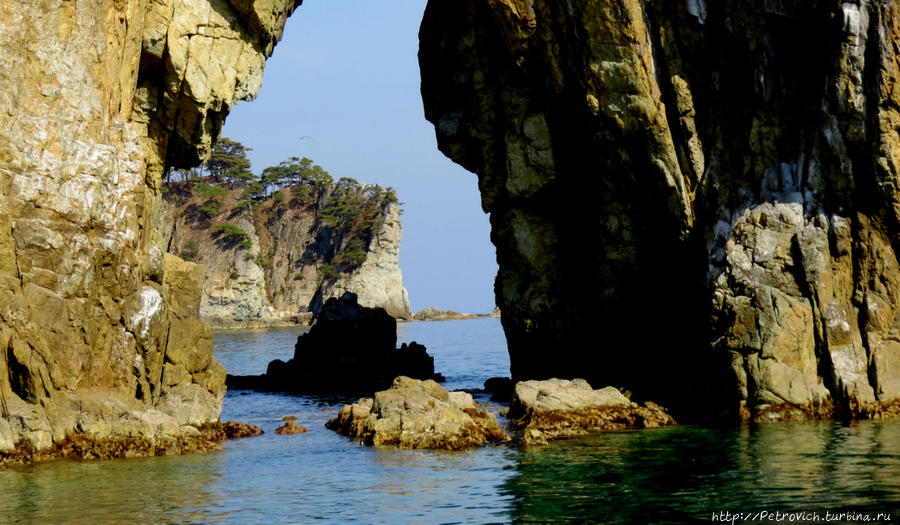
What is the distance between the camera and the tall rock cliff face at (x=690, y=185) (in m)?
28.9

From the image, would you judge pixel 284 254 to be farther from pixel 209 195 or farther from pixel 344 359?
pixel 344 359

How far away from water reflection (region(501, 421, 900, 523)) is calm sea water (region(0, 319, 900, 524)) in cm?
4

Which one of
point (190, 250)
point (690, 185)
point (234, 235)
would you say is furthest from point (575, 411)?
point (190, 250)

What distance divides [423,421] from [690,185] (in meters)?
12.9

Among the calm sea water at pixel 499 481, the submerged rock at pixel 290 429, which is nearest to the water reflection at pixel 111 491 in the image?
the calm sea water at pixel 499 481

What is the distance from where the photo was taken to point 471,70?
132 feet

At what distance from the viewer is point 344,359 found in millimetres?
51062

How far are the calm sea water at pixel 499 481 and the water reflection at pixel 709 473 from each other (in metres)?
0.04

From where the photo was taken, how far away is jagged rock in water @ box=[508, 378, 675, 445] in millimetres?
28953

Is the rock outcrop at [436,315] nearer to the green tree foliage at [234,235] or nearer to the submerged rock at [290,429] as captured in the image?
the green tree foliage at [234,235]

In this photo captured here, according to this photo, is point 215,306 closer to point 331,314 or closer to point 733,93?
point 331,314

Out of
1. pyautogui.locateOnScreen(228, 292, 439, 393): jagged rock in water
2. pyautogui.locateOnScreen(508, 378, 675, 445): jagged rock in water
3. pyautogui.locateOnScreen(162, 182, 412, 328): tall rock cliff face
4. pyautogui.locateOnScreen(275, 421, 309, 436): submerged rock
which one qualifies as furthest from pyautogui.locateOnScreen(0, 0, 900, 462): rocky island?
pyautogui.locateOnScreen(162, 182, 412, 328): tall rock cliff face

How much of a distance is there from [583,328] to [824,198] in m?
11.9

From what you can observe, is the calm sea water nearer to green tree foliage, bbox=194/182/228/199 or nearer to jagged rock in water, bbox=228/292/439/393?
jagged rock in water, bbox=228/292/439/393
